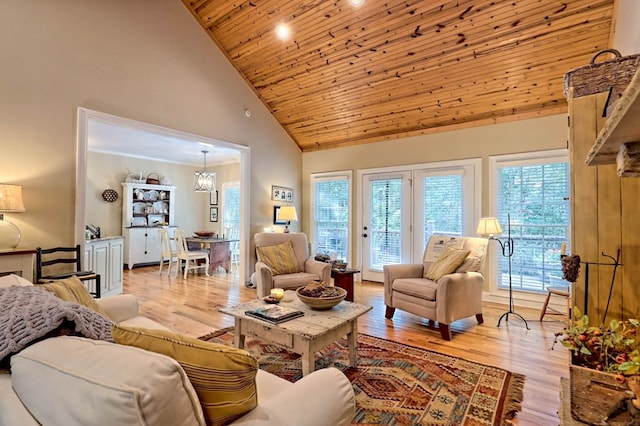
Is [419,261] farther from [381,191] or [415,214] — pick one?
[381,191]

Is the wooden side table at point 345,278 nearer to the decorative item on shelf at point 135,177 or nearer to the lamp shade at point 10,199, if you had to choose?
the lamp shade at point 10,199

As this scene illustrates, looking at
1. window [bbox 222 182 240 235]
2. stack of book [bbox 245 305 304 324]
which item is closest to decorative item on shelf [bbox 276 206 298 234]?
window [bbox 222 182 240 235]

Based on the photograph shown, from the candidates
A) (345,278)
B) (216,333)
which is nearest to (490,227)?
(345,278)

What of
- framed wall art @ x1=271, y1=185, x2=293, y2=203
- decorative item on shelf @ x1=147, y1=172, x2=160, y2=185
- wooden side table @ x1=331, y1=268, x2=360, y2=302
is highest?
decorative item on shelf @ x1=147, y1=172, x2=160, y2=185

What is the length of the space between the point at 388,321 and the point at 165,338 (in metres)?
3.04

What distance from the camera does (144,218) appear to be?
25.2ft

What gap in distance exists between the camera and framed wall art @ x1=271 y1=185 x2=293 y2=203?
5875 mm

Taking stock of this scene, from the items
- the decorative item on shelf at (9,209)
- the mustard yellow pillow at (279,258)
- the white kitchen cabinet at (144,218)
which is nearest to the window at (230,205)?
the white kitchen cabinet at (144,218)

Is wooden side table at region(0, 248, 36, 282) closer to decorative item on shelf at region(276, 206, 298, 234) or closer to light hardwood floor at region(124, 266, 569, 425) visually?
light hardwood floor at region(124, 266, 569, 425)

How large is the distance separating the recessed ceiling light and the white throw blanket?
4052 mm

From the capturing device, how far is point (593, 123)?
5.32ft

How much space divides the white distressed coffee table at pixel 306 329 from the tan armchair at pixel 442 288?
3.32ft

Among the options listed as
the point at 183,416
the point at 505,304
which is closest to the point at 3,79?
the point at 183,416

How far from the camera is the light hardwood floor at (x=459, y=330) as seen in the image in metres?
2.26
